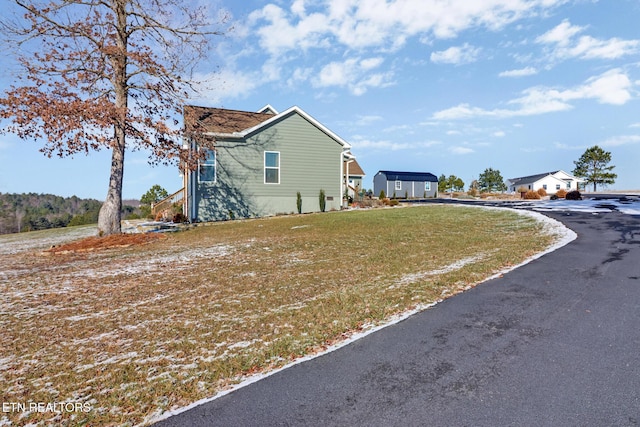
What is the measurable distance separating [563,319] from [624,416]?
5.96 ft

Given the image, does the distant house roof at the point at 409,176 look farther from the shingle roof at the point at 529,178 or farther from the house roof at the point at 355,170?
the shingle roof at the point at 529,178

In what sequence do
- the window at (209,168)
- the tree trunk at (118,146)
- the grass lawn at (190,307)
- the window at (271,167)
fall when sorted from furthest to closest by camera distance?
the window at (271,167), the window at (209,168), the tree trunk at (118,146), the grass lawn at (190,307)

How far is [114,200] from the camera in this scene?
42.4ft

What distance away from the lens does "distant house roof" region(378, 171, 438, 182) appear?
50.0m

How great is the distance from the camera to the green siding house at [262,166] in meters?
17.3

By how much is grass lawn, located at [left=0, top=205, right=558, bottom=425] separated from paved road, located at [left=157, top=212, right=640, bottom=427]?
0.36 m

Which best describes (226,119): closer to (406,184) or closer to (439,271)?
(439,271)

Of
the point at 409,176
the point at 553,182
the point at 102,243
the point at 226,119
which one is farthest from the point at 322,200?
the point at 553,182

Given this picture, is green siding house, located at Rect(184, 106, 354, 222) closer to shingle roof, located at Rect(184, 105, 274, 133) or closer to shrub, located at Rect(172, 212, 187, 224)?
shingle roof, located at Rect(184, 105, 274, 133)

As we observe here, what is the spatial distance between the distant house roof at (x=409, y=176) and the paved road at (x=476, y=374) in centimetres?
4630

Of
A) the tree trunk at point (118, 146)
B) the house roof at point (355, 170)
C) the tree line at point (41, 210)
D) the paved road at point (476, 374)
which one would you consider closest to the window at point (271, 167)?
the tree trunk at point (118, 146)

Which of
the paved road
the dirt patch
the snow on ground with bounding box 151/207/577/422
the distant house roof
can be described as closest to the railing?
the dirt patch

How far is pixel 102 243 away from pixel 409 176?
4580 centimetres

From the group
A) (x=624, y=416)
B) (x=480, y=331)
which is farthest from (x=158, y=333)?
(x=624, y=416)
